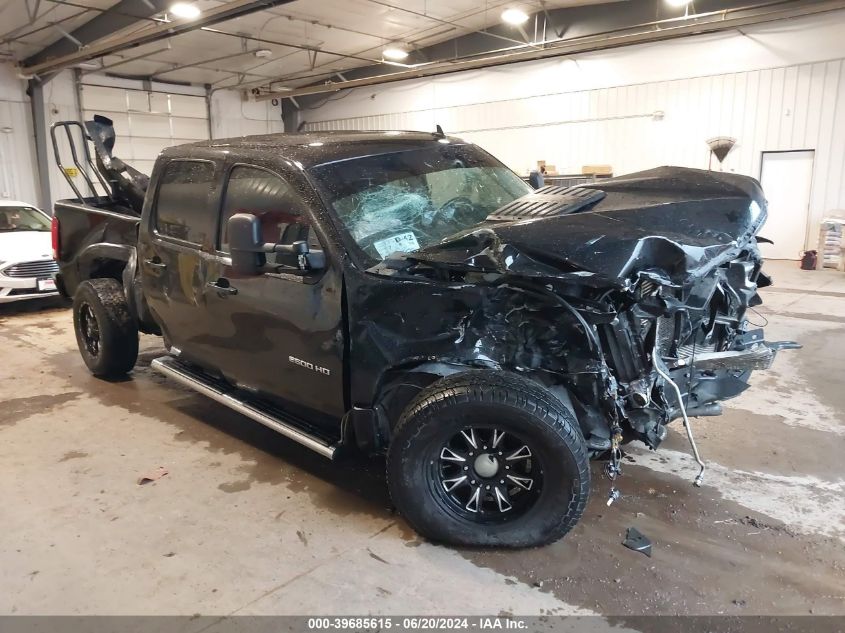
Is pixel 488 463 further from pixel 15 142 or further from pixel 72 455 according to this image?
pixel 15 142

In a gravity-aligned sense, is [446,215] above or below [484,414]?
above

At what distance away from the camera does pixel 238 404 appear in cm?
353

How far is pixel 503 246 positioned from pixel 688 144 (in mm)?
12511

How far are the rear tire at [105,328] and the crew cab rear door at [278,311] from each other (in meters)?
1.59

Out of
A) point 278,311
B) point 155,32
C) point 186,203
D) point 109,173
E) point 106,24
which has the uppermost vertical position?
point 106,24

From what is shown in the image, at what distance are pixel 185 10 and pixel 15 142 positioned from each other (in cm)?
814

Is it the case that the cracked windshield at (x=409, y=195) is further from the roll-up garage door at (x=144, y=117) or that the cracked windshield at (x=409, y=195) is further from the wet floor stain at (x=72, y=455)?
the roll-up garage door at (x=144, y=117)

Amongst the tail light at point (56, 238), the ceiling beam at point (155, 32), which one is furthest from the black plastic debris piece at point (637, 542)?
the ceiling beam at point (155, 32)

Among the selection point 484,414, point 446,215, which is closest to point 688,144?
point 446,215

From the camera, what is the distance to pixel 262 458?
3713 mm

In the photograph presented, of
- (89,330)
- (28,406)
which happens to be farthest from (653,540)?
(89,330)

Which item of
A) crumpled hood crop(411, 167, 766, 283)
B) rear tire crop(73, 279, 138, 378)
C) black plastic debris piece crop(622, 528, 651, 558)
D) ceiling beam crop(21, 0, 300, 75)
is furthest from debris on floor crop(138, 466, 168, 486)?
ceiling beam crop(21, 0, 300, 75)

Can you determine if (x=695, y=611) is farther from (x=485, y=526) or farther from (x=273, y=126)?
(x=273, y=126)

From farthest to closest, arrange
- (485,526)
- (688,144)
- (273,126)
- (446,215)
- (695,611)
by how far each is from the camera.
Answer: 1. (273,126)
2. (688,144)
3. (446,215)
4. (485,526)
5. (695,611)
